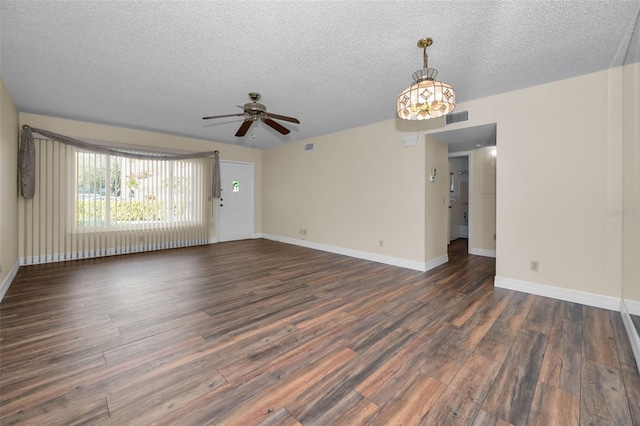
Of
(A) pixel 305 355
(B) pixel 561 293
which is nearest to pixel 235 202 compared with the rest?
(A) pixel 305 355

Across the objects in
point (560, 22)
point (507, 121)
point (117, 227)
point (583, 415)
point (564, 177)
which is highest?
point (560, 22)

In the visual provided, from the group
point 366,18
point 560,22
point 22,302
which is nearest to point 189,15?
point 366,18

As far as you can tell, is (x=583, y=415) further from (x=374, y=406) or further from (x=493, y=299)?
(x=493, y=299)

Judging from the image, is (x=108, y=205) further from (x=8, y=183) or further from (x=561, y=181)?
(x=561, y=181)

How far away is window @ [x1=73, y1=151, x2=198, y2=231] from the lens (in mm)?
4988

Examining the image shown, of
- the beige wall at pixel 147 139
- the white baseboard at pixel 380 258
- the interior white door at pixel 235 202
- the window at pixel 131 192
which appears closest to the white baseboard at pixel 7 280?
the window at pixel 131 192

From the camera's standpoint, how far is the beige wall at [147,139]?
4652mm

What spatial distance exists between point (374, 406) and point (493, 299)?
2363 mm

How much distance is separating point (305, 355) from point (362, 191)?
3634mm

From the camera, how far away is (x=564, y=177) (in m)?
3.09

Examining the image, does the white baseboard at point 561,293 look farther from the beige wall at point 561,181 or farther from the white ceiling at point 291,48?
the white ceiling at point 291,48

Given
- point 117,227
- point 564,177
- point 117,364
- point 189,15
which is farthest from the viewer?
point 117,227

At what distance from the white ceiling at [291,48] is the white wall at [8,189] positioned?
33cm

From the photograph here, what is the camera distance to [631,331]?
2211 mm
